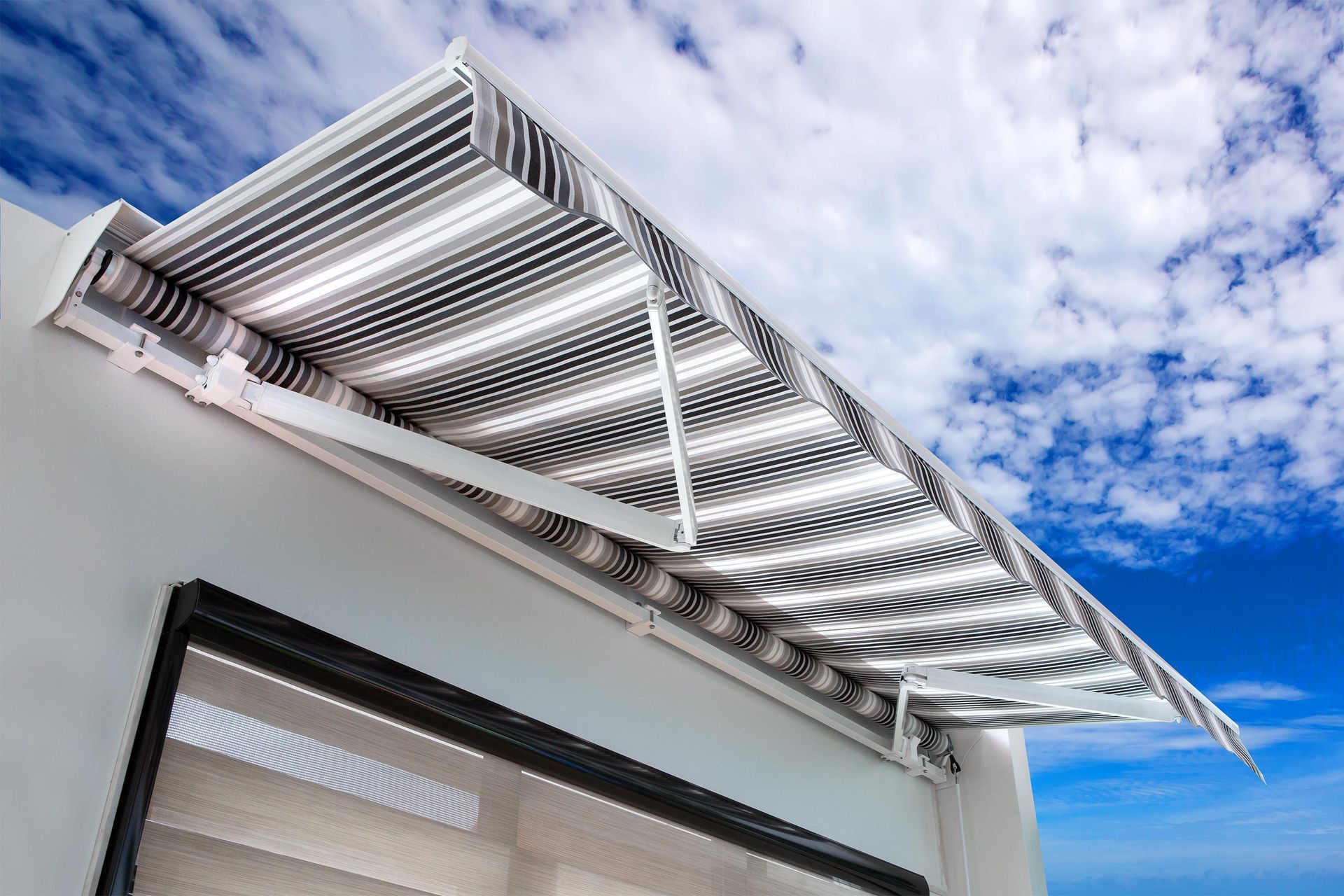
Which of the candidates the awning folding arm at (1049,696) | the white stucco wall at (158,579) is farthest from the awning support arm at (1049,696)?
the white stucco wall at (158,579)

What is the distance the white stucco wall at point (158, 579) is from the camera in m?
2.73

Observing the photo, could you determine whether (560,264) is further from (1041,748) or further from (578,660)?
(1041,748)

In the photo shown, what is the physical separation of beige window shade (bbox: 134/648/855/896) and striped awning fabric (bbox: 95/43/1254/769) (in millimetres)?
1124

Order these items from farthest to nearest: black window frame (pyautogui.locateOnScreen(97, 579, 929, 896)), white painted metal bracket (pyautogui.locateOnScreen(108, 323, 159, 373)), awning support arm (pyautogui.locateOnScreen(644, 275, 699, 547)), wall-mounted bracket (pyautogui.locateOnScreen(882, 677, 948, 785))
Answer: wall-mounted bracket (pyautogui.locateOnScreen(882, 677, 948, 785)), white painted metal bracket (pyautogui.locateOnScreen(108, 323, 159, 373)), awning support arm (pyautogui.locateOnScreen(644, 275, 699, 547)), black window frame (pyautogui.locateOnScreen(97, 579, 929, 896))

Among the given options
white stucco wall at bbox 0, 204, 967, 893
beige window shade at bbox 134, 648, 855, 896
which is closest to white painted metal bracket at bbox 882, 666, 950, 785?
white stucco wall at bbox 0, 204, 967, 893

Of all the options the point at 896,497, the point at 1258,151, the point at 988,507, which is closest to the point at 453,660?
the point at 896,497

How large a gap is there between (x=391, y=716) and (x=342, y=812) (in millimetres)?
407

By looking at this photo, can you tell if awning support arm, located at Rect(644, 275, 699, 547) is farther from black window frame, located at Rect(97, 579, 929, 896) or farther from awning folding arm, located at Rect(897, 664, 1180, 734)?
awning folding arm, located at Rect(897, 664, 1180, 734)

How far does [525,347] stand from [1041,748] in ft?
108

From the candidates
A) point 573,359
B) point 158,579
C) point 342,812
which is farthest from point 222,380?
point 342,812

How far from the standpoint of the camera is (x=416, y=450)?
11.1ft

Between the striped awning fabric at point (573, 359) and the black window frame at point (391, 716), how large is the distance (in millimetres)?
895

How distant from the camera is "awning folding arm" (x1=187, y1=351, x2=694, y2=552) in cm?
333

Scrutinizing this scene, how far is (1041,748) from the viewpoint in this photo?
105 feet
